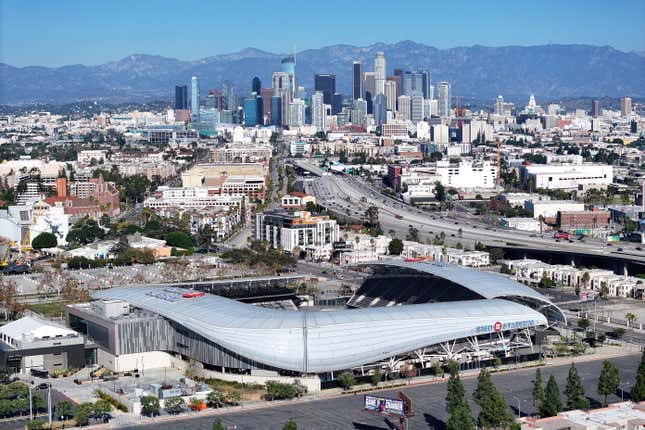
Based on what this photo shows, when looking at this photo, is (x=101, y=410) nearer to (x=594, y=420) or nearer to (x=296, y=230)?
(x=594, y=420)

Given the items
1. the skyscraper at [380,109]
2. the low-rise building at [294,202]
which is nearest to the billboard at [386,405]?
the low-rise building at [294,202]

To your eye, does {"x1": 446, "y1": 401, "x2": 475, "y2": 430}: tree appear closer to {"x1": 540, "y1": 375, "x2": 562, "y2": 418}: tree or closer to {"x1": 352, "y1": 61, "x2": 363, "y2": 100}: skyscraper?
{"x1": 540, "y1": 375, "x2": 562, "y2": 418}: tree

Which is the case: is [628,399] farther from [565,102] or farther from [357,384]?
[565,102]

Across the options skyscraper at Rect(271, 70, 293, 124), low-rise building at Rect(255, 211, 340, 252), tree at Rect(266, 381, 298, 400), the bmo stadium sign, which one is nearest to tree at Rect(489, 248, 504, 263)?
low-rise building at Rect(255, 211, 340, 252)

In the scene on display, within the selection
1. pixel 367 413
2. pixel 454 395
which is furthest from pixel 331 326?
pixel 454 395

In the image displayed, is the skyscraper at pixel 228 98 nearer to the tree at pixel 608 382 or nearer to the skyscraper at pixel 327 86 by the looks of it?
the skyscraper at pixel 327 86

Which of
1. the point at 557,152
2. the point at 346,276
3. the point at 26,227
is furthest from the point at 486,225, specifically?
the point at 557,152
